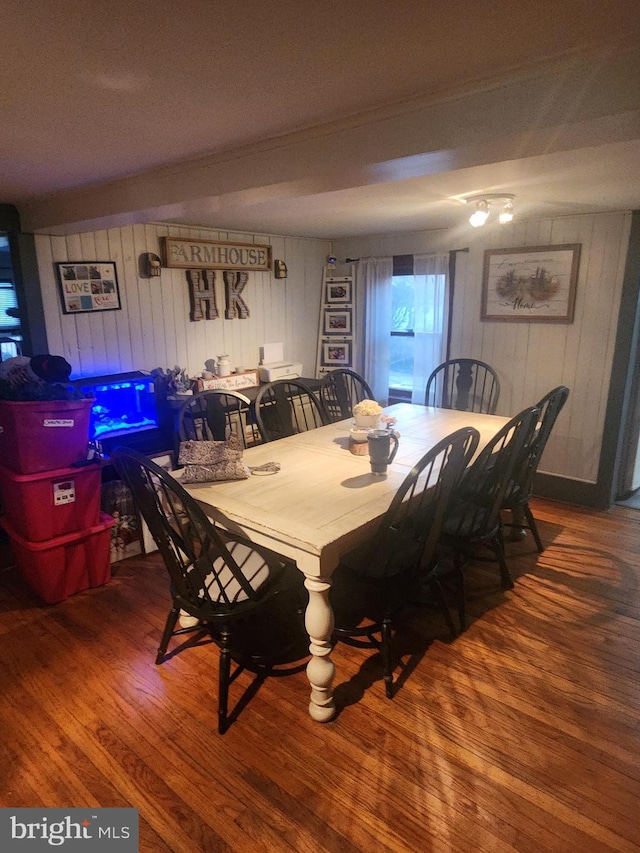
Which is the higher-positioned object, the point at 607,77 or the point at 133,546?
the point at 607,77

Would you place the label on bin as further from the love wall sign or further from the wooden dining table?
the love wall sign

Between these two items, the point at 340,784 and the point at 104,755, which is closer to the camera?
the point at 340,784

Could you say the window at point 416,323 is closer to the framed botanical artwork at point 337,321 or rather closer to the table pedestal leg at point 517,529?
the framed botanical artwork at point 337,321

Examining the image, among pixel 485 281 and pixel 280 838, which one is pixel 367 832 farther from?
pixel 485 281

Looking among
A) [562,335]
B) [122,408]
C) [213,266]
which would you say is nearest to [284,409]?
[122,408]

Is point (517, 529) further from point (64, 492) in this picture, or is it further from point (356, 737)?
point (64, 492)

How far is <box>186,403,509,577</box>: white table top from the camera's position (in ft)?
5.64

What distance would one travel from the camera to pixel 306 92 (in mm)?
1344

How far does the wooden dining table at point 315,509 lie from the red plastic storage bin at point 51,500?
2.83 ft

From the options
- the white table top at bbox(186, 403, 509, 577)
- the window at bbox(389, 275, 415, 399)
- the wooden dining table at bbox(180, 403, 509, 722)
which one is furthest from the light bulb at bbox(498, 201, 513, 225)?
the window at bbox(389, 275, 415, 399)

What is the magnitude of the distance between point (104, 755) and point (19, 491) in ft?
4.44

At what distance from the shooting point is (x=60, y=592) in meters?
2.64

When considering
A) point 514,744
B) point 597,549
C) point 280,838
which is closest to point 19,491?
point 280,838

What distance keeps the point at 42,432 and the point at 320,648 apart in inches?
66.0
